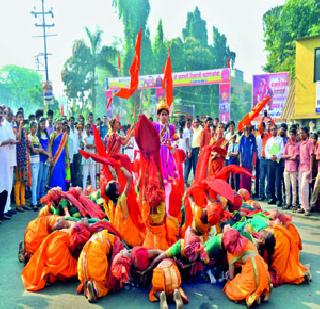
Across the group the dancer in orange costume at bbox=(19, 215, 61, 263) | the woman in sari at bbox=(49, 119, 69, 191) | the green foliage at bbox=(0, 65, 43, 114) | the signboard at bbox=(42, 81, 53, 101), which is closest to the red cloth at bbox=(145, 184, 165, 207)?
the dancer in orange costume at bbox=(19, 215, 61, 263)

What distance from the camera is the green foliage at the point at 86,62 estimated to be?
27.9 m

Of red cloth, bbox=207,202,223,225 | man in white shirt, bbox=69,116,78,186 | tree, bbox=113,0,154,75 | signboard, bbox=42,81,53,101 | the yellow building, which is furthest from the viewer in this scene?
tree, bbox=113,0,154,75

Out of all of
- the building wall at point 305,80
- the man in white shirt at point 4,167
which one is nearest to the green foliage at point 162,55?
the building wall at point 305,80

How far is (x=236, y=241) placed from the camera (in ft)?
10.9

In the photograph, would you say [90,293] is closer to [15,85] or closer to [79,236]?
[79,236]

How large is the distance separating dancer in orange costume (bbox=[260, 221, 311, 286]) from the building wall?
1295cm

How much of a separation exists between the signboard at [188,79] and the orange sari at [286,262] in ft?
52.5

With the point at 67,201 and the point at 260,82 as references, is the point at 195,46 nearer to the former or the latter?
the point at 260,82

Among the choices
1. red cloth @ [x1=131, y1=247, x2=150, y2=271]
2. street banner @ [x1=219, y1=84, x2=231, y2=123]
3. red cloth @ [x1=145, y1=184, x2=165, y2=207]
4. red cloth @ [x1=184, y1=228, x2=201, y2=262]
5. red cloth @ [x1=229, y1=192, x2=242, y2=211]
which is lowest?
red cloth @ [x1=131, y1=247, x2=150, y2=271]

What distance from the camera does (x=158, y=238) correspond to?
3828mm

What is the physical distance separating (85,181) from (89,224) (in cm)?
463

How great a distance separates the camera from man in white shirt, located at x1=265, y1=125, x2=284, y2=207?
24.0ft

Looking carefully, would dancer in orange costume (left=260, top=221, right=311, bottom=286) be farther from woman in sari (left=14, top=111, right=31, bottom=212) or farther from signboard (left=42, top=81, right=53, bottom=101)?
signboard (left=42, top=81, right=53, bottom=101)

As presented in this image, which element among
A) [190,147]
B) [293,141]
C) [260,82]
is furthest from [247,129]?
[260,82]
